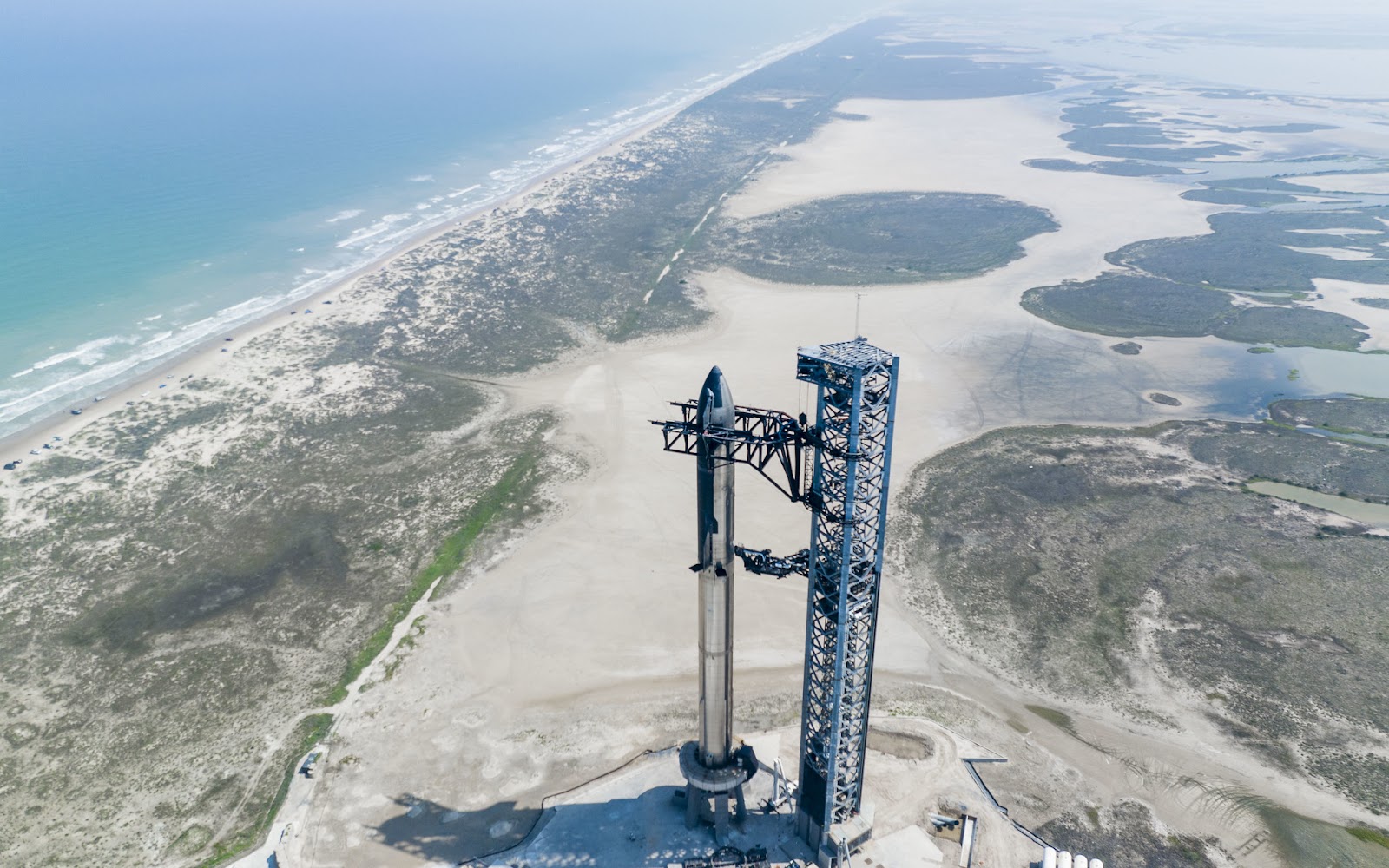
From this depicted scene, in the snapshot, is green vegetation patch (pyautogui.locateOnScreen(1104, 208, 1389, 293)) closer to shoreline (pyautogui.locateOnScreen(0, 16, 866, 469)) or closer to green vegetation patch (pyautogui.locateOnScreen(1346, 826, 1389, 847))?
green vegetation patch (pyautogui.locateOnScreen(1346, 826, 1389, 847))

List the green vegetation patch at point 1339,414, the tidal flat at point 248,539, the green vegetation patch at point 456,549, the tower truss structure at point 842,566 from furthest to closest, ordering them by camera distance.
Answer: the green vegetation patch at point 1339,414 < the green vegetation patch at point 456,549 < the tidal flat at point 248,539 < the tower truss structure at point 842,566

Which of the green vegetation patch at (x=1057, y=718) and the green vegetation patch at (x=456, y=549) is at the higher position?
the green vegetation patch at (x=456, y=549)

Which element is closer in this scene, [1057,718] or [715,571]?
[715,571]

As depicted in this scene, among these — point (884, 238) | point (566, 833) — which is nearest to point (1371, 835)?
point (566, 833)

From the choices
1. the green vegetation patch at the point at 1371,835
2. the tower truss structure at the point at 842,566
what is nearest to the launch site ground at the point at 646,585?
the green vegetation patch at the point at 1371,835

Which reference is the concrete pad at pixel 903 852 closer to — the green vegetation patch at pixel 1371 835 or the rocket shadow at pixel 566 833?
the rocket shadow at pixel 566 833

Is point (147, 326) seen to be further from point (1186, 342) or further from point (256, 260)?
point (1186, 342)

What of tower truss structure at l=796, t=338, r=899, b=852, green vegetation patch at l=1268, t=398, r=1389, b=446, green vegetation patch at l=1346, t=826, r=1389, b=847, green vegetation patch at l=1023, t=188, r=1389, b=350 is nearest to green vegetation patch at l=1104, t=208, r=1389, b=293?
green vegetation patch at l=1023, t=188, r=1389, b=350

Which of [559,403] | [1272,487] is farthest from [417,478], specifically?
[1272,487]

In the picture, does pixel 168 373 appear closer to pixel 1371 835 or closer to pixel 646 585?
pixel 646 585
